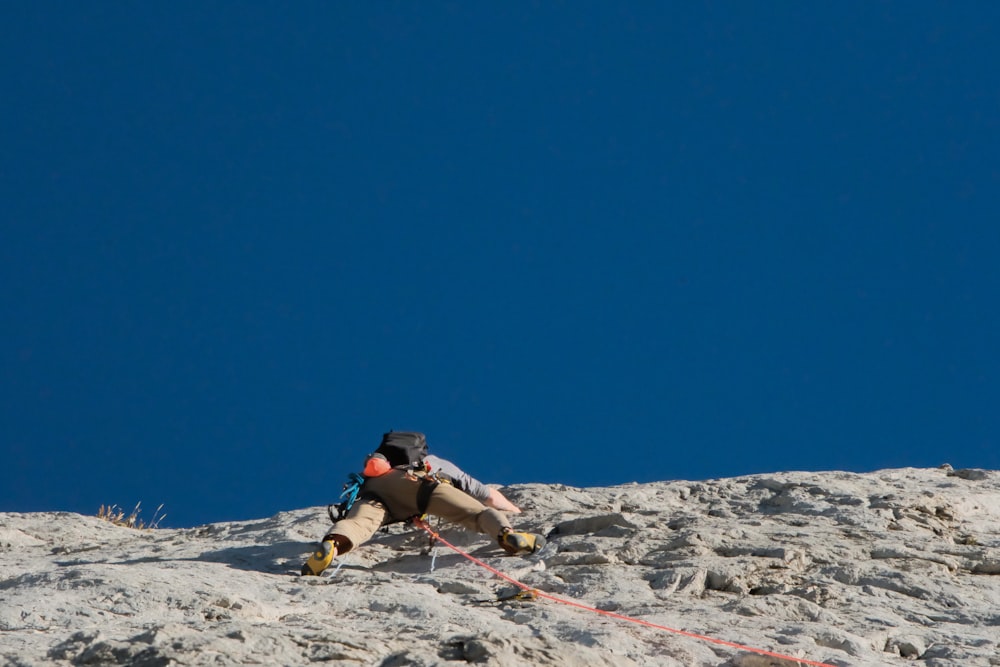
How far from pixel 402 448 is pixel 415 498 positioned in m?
0.42

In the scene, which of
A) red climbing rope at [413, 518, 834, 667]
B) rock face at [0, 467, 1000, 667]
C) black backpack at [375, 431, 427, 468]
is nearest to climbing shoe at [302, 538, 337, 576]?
rock face at [0, 467, 1000, 667]

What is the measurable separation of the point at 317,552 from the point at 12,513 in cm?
501

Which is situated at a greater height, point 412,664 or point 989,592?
point 989,592

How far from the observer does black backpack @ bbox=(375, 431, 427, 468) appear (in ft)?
27.9

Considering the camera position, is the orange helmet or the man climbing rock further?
the orange helmet

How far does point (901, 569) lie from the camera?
720cm

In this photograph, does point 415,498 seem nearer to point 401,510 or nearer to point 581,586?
point 401,510

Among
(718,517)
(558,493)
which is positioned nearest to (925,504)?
(718,517)

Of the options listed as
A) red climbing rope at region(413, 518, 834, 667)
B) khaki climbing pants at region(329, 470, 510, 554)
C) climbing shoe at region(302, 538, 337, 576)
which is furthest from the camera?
khaki climbing pants at region(329, 470, 510, 554)

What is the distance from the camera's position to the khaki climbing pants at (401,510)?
7902mm

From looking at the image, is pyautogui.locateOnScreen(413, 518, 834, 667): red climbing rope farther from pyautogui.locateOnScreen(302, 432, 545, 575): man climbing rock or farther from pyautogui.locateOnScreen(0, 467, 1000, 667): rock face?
pyautogui.locateOnScreen(302, 432, 545, 575): man climbing rock

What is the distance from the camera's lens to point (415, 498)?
8.35 m

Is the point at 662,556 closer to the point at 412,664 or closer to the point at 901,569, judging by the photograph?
the point at 901,569

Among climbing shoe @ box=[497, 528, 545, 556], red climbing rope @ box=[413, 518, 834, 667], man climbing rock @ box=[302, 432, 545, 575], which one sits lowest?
red climbing rope @ box=[413, 518, 834, 667]
